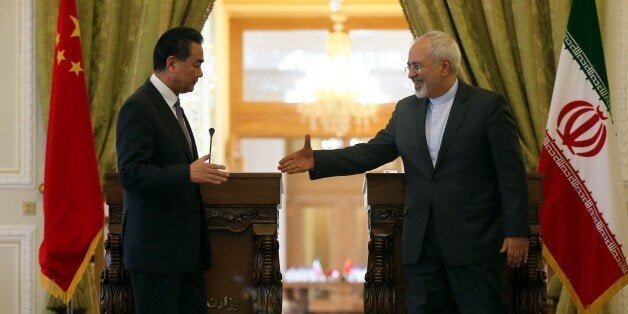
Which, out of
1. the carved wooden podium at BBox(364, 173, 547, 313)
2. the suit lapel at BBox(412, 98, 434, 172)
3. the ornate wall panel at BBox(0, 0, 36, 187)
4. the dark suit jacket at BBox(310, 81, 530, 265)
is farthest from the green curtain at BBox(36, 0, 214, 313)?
the dark suit jacket at BBox(310, 81, 530, 265)

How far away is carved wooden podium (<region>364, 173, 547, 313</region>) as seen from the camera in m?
3.84

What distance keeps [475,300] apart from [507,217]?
35 centimetres

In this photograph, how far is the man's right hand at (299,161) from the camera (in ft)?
12.4

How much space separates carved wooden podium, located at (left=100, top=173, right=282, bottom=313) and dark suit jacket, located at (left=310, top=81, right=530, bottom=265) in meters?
0.62

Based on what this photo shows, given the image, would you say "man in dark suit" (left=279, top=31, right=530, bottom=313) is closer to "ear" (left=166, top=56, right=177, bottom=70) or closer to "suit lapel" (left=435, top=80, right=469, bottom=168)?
"suit lapel" (left=435, top=80, right=469, bottom=168)

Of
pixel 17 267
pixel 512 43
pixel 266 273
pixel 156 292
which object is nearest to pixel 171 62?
pixel 156 292

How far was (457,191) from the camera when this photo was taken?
351 centimetres

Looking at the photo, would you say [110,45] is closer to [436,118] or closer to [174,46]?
[174,46]

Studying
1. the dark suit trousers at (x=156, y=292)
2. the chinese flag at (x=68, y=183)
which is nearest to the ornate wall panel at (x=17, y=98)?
the chinese flag at (x=68, y=183)

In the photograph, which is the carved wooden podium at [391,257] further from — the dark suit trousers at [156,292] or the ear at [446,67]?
the dark suit trousers at [156,292]

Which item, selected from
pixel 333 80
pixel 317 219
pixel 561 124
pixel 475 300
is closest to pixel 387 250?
pixel 475 300

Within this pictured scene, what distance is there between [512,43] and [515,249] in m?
2.30

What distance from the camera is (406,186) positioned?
148 inches

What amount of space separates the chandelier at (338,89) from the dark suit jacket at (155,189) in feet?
20.7
